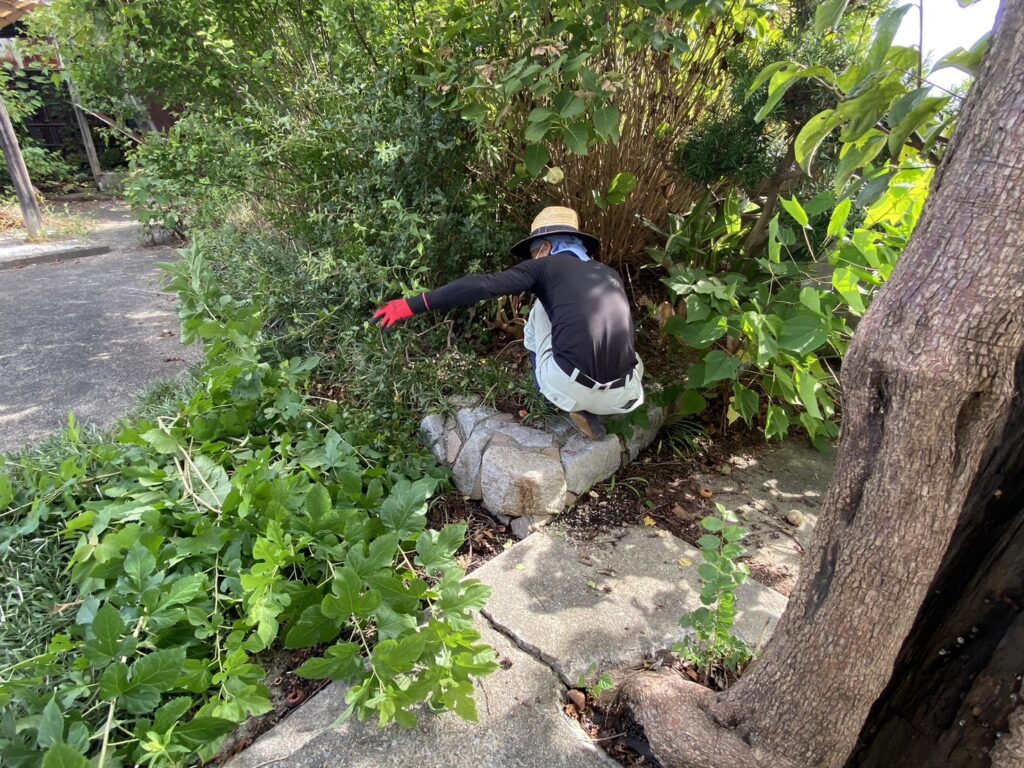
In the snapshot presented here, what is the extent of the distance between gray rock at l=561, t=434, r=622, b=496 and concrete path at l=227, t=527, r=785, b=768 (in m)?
0.30

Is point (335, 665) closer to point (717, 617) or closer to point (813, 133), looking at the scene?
point (717, 617)

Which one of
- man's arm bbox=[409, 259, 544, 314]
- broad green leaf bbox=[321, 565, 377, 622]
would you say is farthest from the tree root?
man's arm bbox=[409, 259, 544, 314]

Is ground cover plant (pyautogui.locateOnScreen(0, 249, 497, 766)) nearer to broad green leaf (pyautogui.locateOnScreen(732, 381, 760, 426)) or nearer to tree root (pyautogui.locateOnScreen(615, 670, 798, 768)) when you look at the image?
tree root (pyautogui.locateOnScreen(615, 670, 798, 768))

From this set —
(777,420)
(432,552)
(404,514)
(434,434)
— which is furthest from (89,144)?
(777,420)

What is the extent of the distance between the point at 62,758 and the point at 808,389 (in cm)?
283

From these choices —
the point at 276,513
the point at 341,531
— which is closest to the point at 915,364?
the point at 341,531

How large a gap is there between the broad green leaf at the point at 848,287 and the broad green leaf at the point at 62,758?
2.84 meters

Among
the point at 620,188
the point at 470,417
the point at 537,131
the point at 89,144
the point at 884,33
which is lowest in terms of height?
the point at 470,417

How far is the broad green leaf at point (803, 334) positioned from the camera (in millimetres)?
2447

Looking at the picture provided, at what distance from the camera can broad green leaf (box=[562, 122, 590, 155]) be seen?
102 inches

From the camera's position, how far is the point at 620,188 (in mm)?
3459

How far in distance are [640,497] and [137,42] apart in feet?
17.1

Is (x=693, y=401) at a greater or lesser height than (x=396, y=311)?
lesser

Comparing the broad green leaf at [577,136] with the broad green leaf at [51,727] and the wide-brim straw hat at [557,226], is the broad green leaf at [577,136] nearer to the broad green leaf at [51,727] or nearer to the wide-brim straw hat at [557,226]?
the wide-brim straw hat at [557,226]
